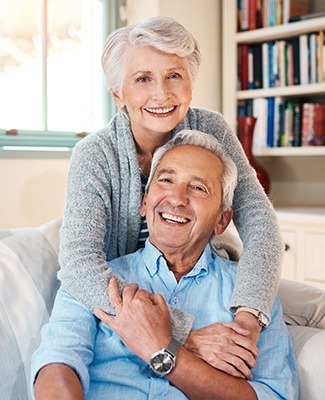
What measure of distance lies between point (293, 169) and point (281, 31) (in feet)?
2.76

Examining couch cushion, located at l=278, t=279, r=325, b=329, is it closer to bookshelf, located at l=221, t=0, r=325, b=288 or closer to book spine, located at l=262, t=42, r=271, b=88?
bookshelf, located at l=221, t=0, r=325, b=288

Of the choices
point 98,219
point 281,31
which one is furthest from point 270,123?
point 98,219

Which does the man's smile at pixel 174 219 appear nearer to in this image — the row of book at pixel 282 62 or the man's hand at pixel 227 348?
the man's hand at pixel 227 348

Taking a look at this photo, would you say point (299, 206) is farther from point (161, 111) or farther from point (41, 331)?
point (41, 331)

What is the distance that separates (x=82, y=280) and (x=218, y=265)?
39 cm

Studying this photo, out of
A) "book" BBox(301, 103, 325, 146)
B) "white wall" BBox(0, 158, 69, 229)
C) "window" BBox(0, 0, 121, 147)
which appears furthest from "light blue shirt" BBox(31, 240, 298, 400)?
"book" BBox(301, 103, 325, 146)

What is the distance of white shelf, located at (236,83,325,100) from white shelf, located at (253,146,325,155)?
309 mm

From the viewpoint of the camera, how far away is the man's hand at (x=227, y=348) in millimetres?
1174

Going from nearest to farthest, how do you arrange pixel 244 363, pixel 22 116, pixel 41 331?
pixel 244 363 < pixel 41 331 < pixel 22 116

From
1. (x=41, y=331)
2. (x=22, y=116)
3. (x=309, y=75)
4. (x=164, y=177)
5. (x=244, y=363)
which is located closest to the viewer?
(x=244, y=363)

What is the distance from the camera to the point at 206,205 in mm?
1379

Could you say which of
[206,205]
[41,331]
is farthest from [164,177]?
[41,331]

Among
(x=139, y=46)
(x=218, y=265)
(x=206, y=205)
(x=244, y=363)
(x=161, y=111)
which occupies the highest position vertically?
(x=139, y=46)

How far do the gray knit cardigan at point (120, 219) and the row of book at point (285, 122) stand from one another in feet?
5.37
